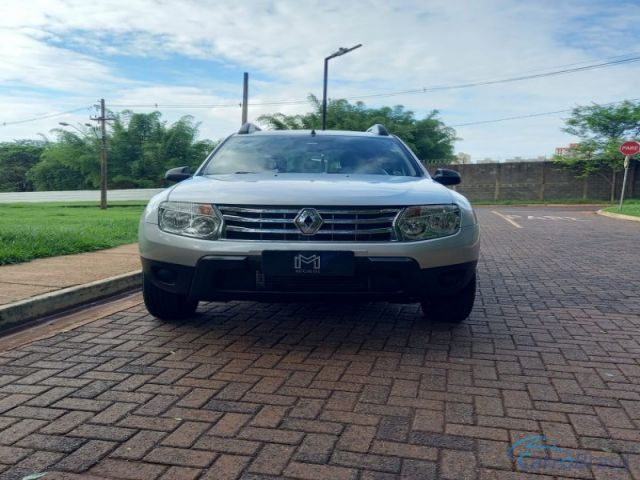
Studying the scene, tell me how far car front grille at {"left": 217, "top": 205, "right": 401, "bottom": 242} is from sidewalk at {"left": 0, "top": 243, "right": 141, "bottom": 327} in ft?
6.90

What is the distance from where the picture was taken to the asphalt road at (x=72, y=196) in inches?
1230

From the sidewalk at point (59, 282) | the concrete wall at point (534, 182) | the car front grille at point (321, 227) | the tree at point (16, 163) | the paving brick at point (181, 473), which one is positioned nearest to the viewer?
the paving brick at point (181, 473)

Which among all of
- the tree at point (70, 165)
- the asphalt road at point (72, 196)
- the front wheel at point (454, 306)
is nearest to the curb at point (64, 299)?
the front wheel at point (454, 306)

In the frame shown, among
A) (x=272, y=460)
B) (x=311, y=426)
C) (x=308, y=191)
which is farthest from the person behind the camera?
(x=308, y=191)

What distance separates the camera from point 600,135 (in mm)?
36594

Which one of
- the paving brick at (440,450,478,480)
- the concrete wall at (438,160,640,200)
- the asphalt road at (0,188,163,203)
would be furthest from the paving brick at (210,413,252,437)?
the concrete wall at (438,160,640,200)

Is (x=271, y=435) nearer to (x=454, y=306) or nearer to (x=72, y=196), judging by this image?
(x=454, y=306)

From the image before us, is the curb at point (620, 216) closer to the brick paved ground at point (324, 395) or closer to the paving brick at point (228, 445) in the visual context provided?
the brick paved ground at point (324, 395)

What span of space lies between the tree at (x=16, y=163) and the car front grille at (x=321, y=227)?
62.5 metres

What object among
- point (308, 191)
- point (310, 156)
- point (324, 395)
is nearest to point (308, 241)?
point (308, 191)

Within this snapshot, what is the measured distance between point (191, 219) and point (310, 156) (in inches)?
61.9

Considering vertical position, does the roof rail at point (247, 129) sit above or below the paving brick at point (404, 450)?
above

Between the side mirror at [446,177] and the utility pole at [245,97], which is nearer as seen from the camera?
the side mirror at [446,177]

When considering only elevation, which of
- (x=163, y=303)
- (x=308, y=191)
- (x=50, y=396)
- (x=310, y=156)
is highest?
(x=310, y=156)
